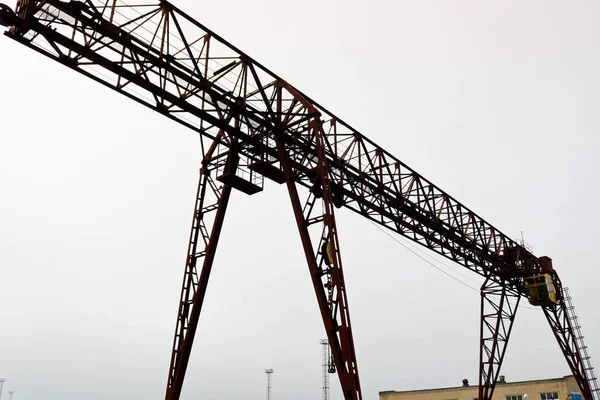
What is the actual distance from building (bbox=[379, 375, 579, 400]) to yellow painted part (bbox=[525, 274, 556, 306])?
11401 mm

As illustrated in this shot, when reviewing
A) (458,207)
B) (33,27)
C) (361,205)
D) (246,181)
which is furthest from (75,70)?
(458,207)

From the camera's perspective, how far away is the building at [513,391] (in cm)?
3722

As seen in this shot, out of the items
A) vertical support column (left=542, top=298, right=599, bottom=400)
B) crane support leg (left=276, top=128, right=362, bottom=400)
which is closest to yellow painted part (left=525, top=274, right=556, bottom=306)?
vertical support column (left=542, top=298, right=599, bottom=400)

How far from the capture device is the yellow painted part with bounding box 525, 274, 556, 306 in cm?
2917

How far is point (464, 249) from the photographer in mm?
26547

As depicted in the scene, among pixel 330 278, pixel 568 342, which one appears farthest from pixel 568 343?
pixel 330 278

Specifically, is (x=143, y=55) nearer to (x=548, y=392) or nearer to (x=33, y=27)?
(x=33, y=27)

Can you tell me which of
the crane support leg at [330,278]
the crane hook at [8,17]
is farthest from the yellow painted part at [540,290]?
the crane hook at [8,17]

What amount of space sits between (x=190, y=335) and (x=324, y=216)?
5632 mm

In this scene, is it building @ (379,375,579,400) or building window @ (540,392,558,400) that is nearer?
building @ (379,375,579,400)

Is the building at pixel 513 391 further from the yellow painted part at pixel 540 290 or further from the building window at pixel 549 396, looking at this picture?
the yellow painted part at pixel 540 290

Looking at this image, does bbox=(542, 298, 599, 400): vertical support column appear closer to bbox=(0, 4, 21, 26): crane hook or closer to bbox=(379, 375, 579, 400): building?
bbox=(379, 375, 579, 400): building

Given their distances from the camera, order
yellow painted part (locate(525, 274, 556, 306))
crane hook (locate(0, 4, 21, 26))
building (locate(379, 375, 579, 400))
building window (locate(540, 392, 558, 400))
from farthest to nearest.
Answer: building window (locate(540, 392, 558, 400))
building (locate(379, 375, 579, 400))
yellow painted part (locate(525, 274, 556, 306))
crane hook (locate(0, 4, 21, 26))

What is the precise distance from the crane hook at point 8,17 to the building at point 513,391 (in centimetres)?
3903
